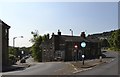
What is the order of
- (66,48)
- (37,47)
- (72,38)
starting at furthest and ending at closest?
(37,47) → (72,38) → (66,48)

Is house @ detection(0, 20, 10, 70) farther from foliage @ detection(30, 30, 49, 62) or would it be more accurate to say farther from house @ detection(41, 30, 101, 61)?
foliage @ detection(30, 30, 49, 62)

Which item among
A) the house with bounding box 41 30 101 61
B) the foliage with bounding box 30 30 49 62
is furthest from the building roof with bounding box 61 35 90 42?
the foliage with bounding box 30 30 49 62

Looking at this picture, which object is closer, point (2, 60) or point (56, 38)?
point (2, 60)

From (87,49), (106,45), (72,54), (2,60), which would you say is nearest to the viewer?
(2,60)

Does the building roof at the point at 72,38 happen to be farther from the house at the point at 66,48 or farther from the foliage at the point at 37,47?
the foliage at the point at 37,47

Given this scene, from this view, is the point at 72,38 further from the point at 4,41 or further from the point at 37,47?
the point at 4,41

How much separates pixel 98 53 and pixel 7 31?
153 ft

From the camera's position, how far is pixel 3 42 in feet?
193

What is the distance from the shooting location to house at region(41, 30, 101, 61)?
8781 cm

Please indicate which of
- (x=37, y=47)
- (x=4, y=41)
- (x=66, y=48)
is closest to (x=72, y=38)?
(x=66, y=48)

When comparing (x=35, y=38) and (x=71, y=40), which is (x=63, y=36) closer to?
(x=71, y=40)

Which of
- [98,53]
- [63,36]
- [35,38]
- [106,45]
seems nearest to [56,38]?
[63,36]

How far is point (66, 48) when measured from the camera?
88.4 metres

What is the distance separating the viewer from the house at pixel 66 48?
8781cm
